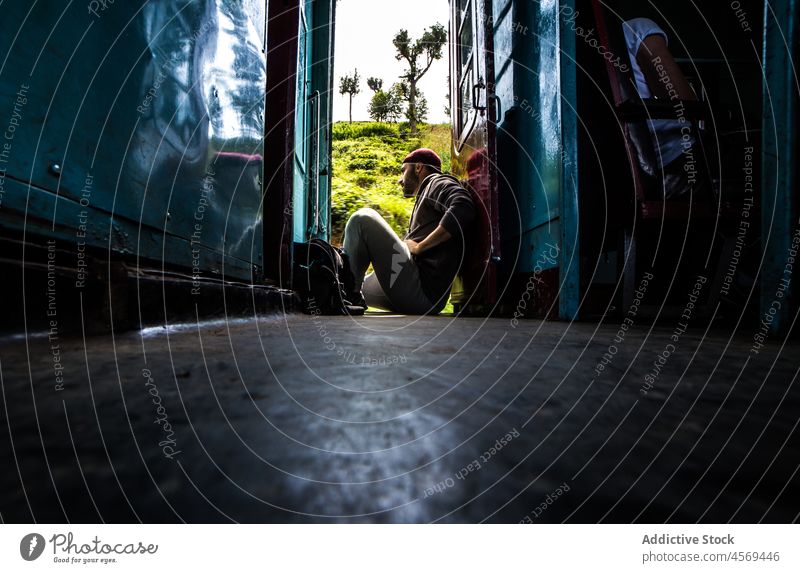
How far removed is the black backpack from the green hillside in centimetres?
278

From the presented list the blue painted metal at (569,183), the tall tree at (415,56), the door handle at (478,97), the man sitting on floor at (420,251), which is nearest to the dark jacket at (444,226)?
the man sitting on floor at (420,251)

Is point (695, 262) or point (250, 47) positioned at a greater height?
point (250, 47)

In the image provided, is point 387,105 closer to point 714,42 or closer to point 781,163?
point 714,42

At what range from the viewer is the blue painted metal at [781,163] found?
0.99 m

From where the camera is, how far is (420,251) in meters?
2.41

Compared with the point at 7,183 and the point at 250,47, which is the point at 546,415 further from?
the point at 250,47

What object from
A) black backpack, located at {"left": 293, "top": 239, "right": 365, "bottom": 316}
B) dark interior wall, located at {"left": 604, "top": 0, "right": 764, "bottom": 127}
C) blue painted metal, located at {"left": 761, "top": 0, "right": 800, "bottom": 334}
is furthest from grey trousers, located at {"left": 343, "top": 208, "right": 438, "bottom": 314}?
dark interior wall, located at {"left": 604, "top": 0, "right": 764, "bottom": 127}

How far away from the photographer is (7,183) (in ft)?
2.08

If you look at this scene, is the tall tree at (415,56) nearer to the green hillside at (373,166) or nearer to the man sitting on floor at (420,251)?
the green hillside at (373,166)

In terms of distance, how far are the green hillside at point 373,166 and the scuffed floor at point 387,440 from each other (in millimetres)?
4396

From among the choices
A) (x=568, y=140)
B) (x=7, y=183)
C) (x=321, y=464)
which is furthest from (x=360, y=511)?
(x=568, y=140)

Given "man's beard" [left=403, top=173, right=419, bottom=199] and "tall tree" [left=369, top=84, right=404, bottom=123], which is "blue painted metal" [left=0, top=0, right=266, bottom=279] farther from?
"tall tree" [left=369, top=84, right=404, bottom=123]

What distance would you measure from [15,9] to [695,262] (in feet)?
7.10

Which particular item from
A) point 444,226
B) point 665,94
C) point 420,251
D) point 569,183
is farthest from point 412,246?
point 665,94
